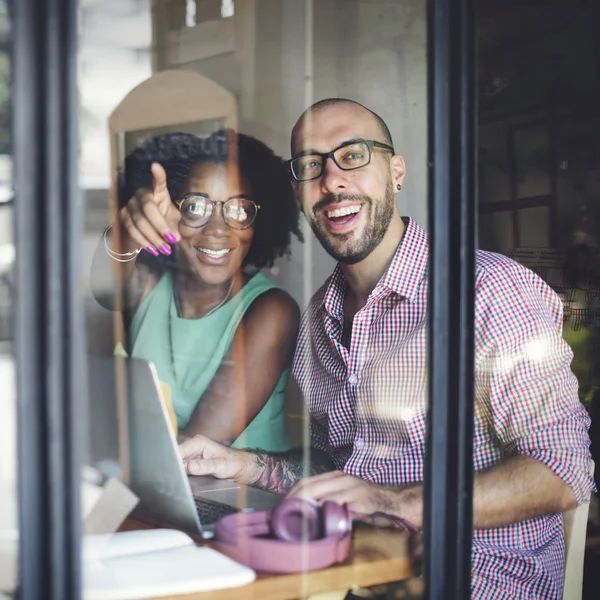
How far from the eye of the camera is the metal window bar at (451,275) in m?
1.48

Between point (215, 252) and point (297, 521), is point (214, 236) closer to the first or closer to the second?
point (215, 252)

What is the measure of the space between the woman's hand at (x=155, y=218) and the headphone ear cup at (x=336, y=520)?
1.24 m

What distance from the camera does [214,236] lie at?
2742 mm

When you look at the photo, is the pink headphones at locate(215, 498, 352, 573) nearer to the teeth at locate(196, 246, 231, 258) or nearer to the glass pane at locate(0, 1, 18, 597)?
the glass pane at locate(0, 1, 18, 597)

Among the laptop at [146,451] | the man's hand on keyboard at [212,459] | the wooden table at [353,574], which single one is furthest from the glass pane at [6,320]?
the man's hand on keyboard at [212,459]

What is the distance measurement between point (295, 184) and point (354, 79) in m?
0.65

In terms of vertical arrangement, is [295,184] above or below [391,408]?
above

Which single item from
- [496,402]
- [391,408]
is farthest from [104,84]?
[496,402]

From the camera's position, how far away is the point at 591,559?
2561 millimetres

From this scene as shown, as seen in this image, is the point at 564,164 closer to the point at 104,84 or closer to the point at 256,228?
the point at 256,228

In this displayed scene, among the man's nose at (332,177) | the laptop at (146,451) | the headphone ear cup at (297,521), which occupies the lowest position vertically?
the headphone ear cup at (297,521)

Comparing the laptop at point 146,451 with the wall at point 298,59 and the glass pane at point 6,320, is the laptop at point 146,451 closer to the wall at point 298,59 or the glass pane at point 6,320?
the glass pane at point 6,320

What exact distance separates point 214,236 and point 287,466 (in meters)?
0.79

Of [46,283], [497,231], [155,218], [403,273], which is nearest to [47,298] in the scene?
[46,283]
